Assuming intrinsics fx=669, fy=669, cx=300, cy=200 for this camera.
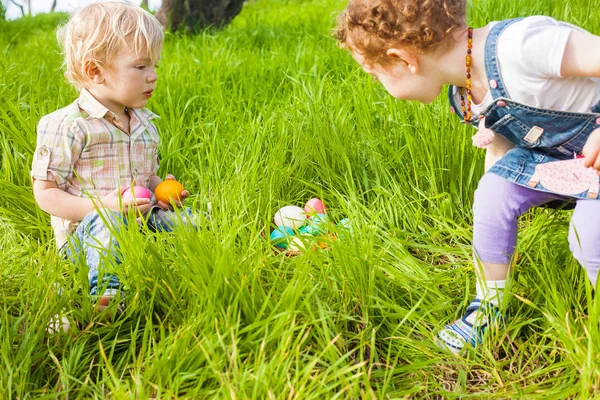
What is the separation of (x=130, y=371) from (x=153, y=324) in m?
0.26

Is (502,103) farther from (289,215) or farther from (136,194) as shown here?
(136,194)

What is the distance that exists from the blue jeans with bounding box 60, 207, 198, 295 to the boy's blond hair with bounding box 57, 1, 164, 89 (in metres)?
0.53

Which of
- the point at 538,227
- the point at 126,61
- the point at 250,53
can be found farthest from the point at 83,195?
the point at 250,53

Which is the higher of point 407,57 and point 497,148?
point 407,57

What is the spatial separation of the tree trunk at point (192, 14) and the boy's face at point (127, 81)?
108 inches

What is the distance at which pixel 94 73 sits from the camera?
2307mm

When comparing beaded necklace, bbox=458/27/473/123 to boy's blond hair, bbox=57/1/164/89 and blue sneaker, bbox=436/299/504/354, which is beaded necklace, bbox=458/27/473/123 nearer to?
blue sneaker, bbox=436/299/504/354

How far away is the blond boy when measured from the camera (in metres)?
2.22

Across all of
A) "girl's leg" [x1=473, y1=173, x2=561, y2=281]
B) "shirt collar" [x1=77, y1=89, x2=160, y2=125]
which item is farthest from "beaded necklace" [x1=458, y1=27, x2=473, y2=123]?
"shirt collar" [x1=77, y1=89, x2=160, y2=125]

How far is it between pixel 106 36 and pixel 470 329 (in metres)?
1.49

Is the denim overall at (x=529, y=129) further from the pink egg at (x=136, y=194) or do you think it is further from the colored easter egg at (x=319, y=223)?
the pink egg at (x=136, y=194)

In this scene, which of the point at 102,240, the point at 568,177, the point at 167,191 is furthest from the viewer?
the point at 167,191

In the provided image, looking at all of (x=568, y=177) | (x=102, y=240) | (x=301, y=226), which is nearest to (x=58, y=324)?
(x=102, y=240)

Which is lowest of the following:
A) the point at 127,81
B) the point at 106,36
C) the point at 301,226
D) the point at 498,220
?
the point at 301,226
